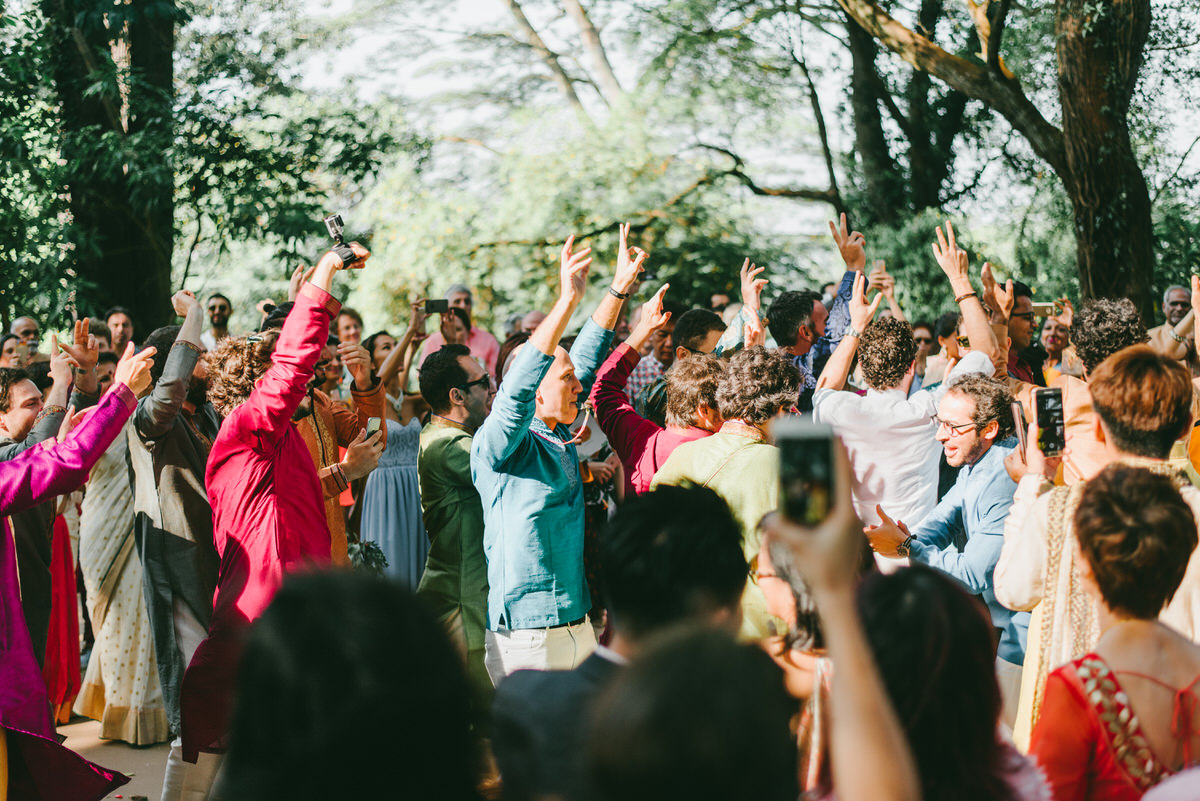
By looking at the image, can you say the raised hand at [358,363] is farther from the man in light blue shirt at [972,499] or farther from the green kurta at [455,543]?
the man in light blue shirt at [972,499]

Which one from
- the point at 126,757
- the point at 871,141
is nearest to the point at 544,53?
the point at 871,141

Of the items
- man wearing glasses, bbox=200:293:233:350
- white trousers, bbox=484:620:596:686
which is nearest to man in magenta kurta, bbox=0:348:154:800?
white trousers, bbox=484:620:596:686

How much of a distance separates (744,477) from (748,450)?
12 centimetres

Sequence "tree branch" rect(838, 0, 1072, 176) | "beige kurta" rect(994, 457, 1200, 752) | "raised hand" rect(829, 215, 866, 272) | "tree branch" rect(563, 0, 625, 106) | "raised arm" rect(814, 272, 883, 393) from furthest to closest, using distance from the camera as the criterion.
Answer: "tree branch" rect(563, 0, 625, 106)
"tree branch" rect(838, 0, 1072, 176)
"raised hand" rect(829, 215, 866, 272)
"raised arm" rect(814, 272, 883, 393)
"beige kurta" rect(994, 457, 1200, 752)

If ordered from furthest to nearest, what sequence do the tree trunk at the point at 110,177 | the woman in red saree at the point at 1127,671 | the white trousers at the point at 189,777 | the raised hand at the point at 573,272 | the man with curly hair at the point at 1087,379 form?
the tree trunk at the point at 110,177 < the white trousers at the point at 189,777 < the raised hand at the point at 573,272 < the man with curly hair at the point at 1087,379 < the woman in red saree at the point at 1127,671

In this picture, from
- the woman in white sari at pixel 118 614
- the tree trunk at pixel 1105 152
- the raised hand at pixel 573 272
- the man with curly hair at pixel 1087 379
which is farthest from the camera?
the tree trunk at pixel 1105 152

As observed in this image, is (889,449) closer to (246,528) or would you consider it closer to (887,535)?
(887,535)

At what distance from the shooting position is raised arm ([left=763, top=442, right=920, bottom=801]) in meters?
1.48

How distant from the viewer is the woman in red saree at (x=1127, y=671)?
2006 mm

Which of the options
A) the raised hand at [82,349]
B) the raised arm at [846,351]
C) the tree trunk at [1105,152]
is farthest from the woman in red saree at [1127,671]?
the tree trunk at [1105,152]

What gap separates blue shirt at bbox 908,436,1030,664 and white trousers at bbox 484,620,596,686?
1.30 meters

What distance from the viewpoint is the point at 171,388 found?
4348 millimetres

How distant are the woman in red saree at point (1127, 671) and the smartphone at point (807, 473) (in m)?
0.92

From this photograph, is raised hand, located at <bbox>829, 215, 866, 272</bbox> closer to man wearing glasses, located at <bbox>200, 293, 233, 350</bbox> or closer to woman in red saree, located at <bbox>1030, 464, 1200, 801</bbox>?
woman in red saree, located at <bbox>1030, 464, 1200, 801</bbox>
